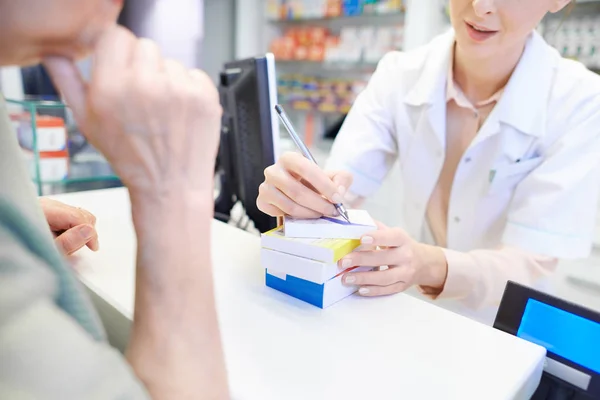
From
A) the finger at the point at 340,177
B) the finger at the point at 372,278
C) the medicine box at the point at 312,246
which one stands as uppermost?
the finger at the point at 340,177

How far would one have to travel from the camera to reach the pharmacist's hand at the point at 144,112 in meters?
0.33

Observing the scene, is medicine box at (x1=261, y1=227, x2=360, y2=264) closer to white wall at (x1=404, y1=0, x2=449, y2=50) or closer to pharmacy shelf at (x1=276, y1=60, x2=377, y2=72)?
white wall at (x1=404, y1=0, x2=449, y2=50)

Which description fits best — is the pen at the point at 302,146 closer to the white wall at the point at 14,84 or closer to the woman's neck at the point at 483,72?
the woman's neck at the point at 483,72

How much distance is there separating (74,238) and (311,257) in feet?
1.26

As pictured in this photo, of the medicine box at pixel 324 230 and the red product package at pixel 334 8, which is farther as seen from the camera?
the red product package at pixel 334 8

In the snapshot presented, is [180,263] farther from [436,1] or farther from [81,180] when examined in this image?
[436,1]

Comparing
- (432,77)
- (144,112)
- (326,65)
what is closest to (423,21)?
(326,65)

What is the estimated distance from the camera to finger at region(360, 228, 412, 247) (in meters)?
0.68

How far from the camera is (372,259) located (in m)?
0.70

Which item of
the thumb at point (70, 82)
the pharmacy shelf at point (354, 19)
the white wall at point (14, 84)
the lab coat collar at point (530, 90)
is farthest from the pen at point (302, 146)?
the pharmacy shelf at point (354, 19)

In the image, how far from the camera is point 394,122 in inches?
55.2

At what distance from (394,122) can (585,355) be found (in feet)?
3.16

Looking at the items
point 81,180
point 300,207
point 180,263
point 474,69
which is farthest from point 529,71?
point 81,180

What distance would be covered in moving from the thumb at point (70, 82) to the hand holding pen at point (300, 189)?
0.43m
